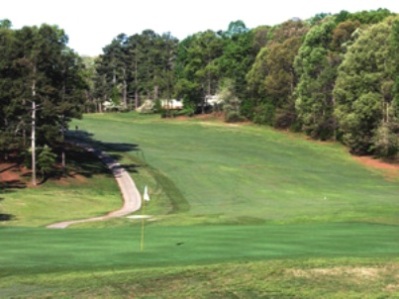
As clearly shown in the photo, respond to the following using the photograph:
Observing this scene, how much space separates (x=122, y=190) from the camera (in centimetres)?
5138

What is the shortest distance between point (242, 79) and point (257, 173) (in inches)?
2120

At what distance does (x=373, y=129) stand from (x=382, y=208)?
124 ft

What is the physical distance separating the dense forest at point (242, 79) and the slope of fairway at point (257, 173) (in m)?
4.98

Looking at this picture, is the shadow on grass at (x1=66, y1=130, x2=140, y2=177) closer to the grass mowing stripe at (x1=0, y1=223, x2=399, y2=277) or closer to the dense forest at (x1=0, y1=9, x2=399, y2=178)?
the dense forest at (x1=0, y1=9, x2=399, y2=178)

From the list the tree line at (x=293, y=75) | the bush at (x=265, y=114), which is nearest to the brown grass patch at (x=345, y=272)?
the tree line at (x=293, y=75)

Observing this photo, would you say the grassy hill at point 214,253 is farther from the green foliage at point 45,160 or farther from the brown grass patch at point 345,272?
the green foliage at point 45,160

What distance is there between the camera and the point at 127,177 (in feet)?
185

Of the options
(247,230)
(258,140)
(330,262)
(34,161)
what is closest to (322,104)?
(258,140)

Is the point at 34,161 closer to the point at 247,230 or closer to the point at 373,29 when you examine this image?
the point at 247,230

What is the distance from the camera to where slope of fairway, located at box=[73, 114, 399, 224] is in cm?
3581

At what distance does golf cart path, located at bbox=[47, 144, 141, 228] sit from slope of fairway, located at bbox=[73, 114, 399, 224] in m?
3.62

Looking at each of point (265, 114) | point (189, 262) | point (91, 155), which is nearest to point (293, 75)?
point (265, 114)

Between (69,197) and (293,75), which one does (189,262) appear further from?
(293,75)

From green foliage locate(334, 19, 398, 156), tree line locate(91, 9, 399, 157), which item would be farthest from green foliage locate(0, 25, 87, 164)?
green foliage locate(334, 19, 398, 156)
